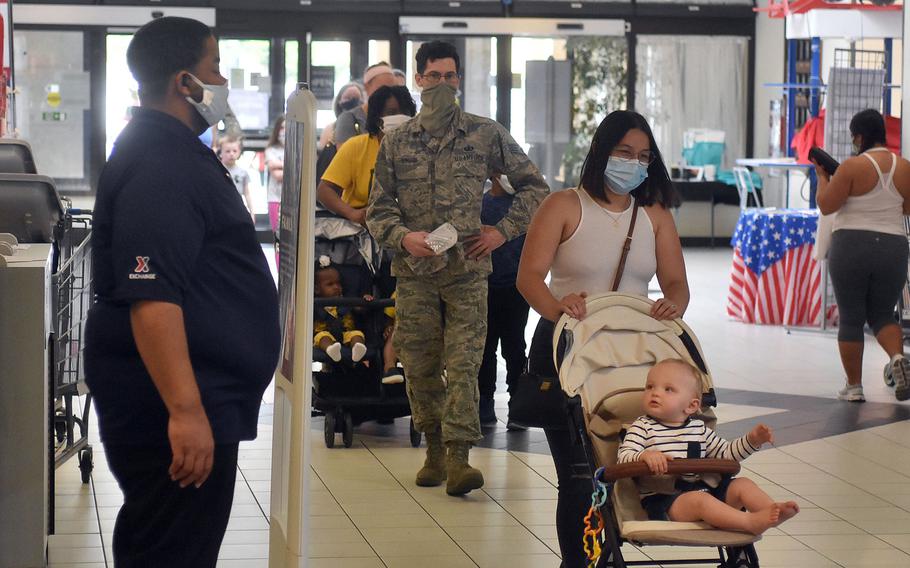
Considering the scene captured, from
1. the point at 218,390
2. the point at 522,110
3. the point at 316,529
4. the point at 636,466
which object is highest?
the point at 522,110

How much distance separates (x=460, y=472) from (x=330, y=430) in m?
1.22

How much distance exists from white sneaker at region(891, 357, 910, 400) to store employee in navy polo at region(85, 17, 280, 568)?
5777 millimetres

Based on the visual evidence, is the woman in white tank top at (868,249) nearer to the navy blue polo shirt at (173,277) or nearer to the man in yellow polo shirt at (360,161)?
the man in yellow polo shirt at (360,161)

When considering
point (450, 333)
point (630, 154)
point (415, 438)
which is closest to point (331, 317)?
point (415, 438)

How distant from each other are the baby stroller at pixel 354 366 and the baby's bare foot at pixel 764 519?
332 cm

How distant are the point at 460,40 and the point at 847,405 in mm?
10791

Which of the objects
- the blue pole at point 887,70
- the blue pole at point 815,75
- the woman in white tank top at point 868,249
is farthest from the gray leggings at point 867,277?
the blue pole at point 815,75

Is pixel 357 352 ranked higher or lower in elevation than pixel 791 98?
lower

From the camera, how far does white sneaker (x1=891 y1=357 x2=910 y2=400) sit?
7777mm

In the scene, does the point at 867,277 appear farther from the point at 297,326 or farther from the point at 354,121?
the point at 297,326

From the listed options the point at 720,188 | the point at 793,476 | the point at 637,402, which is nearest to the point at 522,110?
the point at 720,188

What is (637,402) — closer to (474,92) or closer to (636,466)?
(636,466)

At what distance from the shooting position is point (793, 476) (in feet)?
19.8

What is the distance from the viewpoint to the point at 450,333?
18.0ft
